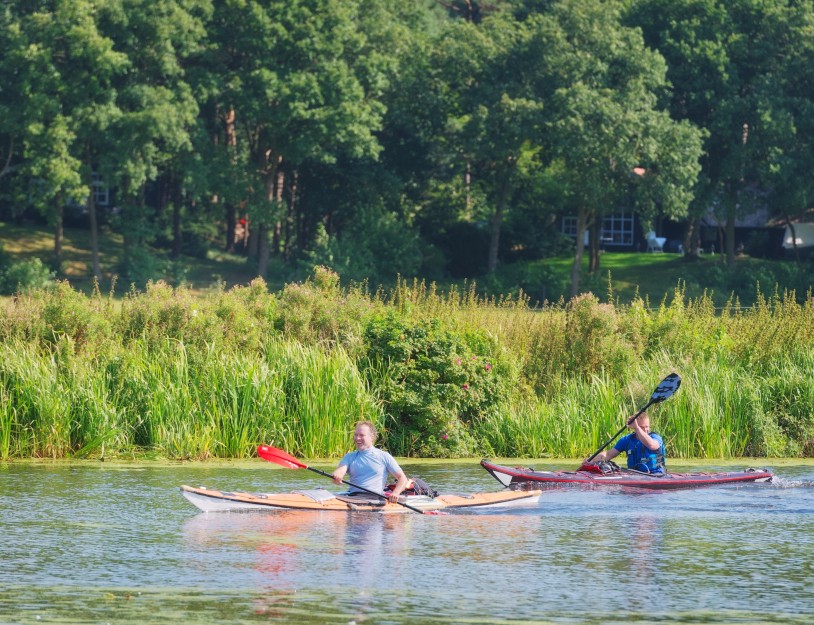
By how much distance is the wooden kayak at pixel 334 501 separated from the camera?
1720 centimetres

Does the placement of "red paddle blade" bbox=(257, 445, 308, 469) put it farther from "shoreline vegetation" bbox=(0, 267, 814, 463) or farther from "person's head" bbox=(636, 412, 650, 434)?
"person's head" bbox=(636, 412, 650, 434)

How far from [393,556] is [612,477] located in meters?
5.39

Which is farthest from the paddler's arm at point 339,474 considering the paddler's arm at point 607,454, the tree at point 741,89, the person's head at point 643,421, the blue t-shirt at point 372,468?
the tree at point 741,89

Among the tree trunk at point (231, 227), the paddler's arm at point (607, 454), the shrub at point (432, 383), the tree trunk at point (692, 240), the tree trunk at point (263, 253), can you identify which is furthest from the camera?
the tree trunk at point (231, 227)

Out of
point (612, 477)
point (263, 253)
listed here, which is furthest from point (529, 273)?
point (612, 477)

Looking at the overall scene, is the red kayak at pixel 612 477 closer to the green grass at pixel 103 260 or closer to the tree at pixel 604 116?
the green grass at pixel 103 260

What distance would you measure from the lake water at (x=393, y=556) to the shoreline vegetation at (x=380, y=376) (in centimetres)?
121

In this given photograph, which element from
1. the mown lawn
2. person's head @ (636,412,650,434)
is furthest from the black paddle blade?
the mown lawn

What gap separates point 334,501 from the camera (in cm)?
1775

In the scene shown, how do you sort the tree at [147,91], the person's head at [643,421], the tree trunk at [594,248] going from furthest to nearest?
the tree trunk at [594,248]
the tree at [147,91]
the person's head at [643,421]

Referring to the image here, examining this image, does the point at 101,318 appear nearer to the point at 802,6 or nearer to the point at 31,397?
the point at 31,397

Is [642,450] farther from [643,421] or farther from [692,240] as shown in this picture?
[692,240]

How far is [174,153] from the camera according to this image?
2437 inches

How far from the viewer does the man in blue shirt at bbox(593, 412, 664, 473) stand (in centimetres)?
2022
